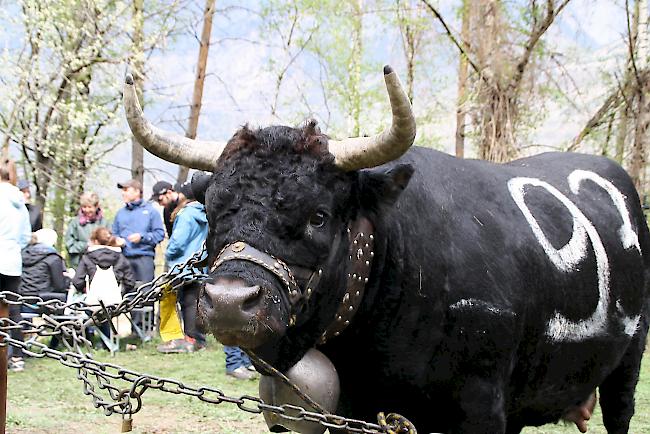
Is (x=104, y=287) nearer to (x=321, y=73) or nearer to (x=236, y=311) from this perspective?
(x=236, y=311)

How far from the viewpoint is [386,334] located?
3625 mm

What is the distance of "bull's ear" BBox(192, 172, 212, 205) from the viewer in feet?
11.6

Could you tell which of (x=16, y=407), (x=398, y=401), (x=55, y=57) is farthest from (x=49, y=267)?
(x=55, y=57)

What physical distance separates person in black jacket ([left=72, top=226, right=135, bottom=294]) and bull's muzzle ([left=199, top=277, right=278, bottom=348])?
7.52m

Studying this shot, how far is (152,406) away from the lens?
7.79m

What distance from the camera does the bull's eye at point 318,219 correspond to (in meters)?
3.24

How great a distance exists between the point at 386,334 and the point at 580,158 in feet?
8.43

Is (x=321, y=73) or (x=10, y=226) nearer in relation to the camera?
(x=10, y=226)

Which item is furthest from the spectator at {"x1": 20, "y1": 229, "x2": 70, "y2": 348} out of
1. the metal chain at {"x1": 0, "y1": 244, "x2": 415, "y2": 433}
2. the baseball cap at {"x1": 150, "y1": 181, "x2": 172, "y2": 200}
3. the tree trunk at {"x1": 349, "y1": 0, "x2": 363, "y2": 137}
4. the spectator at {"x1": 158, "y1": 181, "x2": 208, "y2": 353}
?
the tree trunk at {"x1": 349, "y1": 0, "x2": 363, "y2": 137}

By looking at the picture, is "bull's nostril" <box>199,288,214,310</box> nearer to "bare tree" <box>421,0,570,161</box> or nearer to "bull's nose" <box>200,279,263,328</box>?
"bull's nose" <box>200,279,263,328</box>

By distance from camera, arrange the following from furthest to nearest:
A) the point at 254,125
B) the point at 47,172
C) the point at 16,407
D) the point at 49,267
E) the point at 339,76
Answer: the point at 339,76, the point at 47,172, the point at 49,267, the point at 16,407, the point at 254,125

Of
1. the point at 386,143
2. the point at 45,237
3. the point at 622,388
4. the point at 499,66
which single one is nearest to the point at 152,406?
the point at 45,237

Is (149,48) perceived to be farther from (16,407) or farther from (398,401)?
(398,401)

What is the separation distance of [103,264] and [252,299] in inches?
300
